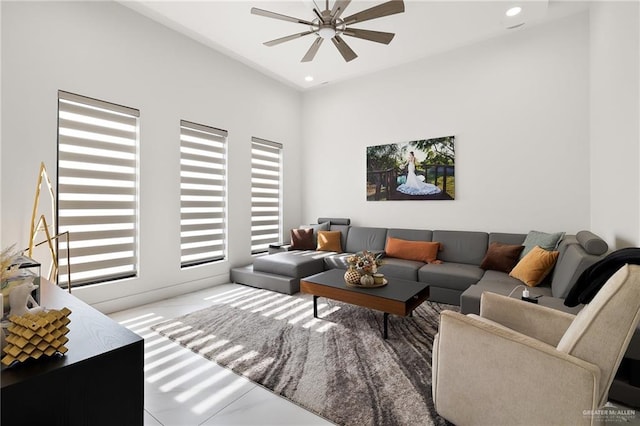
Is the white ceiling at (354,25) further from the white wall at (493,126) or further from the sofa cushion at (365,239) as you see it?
the sofa cushion at (365,239)

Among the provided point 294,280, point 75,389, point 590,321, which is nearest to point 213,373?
point 75,389

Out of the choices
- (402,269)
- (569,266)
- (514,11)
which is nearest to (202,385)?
(402,269)

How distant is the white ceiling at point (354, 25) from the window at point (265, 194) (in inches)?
55.2

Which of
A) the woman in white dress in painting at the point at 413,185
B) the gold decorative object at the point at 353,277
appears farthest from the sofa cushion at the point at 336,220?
the gold decorative object at the point at 353,277

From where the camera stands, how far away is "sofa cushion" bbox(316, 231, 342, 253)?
4.90 meters

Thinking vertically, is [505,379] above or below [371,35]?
below

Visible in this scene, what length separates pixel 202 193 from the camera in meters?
4.21

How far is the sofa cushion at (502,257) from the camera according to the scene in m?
3.40

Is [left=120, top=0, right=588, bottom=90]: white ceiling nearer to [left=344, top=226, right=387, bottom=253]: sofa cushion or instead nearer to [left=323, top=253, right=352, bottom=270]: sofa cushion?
[left=344, top=226, right=387, bottom=253]: sofa cushion

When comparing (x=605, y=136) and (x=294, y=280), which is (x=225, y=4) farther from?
(x=605, y=136)

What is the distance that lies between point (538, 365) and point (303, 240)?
12.9 ft

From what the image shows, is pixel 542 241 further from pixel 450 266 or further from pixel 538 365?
pixel 538 365

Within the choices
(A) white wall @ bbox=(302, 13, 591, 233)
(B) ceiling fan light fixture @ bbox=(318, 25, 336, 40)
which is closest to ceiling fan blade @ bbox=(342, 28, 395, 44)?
(B) ceiling fan light fixture @ bbox=(318, 25, 336, 40)

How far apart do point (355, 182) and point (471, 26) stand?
8.82ft
